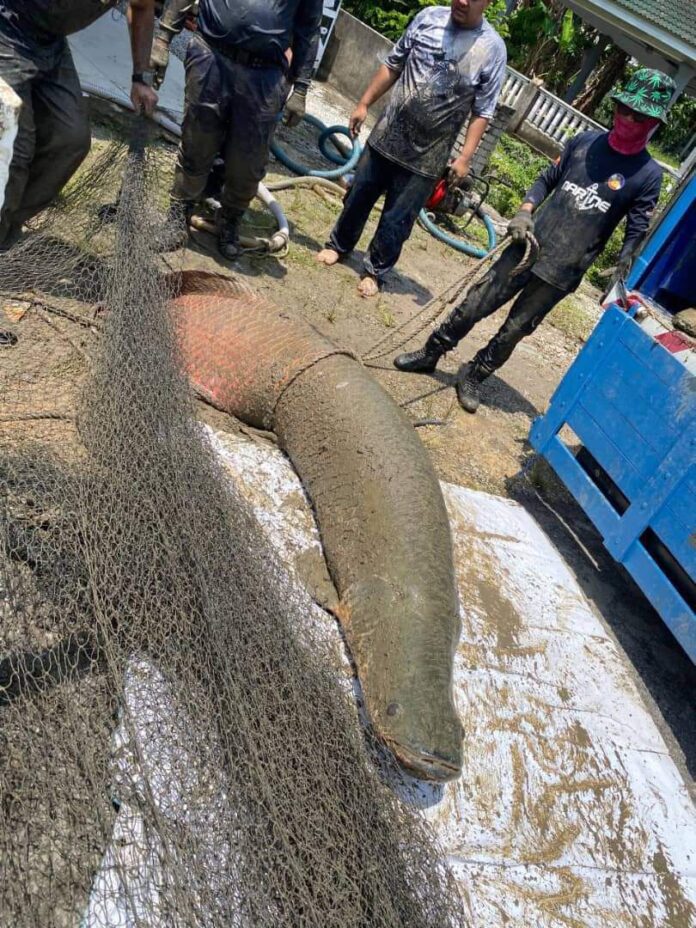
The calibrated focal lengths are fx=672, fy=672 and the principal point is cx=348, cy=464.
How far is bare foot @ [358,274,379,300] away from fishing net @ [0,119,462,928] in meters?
3.47

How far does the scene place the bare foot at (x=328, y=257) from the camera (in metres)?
5.80

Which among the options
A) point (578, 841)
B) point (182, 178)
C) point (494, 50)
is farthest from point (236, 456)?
point (494, 50)

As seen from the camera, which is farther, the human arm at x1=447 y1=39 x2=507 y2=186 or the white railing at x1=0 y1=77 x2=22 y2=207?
the human arm at x1=447 y1=39 x2=507 y2=186

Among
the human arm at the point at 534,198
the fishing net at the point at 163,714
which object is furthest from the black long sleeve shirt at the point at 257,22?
the fishing net at the point at 163,714

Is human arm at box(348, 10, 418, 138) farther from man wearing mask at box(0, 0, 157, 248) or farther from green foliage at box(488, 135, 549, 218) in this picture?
green foliage at box(488, 135, 549, 218)

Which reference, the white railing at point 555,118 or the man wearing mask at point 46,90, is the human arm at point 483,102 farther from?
the white railing at point 555,118

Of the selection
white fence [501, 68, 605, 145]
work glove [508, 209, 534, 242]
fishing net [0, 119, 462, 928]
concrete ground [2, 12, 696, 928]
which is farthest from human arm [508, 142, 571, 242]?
white fence [501, 68, 605, 145]

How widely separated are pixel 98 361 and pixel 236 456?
86 cm

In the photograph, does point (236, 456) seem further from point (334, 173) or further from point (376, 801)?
point (334, 173)

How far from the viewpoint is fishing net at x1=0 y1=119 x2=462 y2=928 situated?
4.90 ft

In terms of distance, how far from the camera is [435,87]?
5.03m

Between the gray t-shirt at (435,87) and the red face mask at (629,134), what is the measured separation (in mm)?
1356

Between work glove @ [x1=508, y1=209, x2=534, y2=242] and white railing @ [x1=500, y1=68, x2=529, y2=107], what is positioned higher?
white railing @ [x1=500, y1=68, x2=529, y2=107]

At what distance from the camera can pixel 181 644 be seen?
1794 mm
